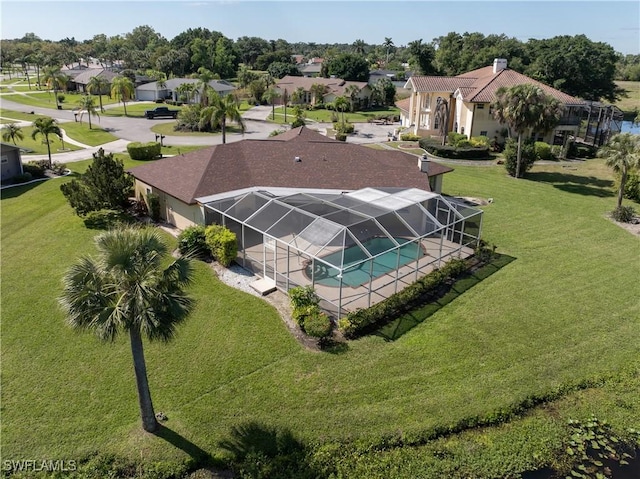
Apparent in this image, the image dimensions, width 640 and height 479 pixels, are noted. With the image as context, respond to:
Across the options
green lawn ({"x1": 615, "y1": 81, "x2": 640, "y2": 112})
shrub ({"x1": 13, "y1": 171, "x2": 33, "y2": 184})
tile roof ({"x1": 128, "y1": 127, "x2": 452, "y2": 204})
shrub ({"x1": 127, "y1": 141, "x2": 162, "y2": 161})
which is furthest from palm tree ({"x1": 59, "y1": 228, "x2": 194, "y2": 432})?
green lawn ({"x1": 615, "y1": 81, "x2": 640, "y2": 112})

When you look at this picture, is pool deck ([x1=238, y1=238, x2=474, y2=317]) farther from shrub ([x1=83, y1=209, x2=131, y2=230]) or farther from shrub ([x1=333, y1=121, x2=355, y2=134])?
shrub ([x1=333, y1=121, x2=355, y2=134])

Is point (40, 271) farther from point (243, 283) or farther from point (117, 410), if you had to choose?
point (117, 410)

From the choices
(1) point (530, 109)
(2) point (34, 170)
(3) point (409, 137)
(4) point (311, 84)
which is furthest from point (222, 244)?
→ (4) point (311, 84)

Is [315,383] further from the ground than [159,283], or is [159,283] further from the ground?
[159,283]

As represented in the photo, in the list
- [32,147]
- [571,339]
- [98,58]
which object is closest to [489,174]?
[571,339]

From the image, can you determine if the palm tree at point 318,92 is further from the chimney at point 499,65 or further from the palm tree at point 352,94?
the chimney at point 499,65
